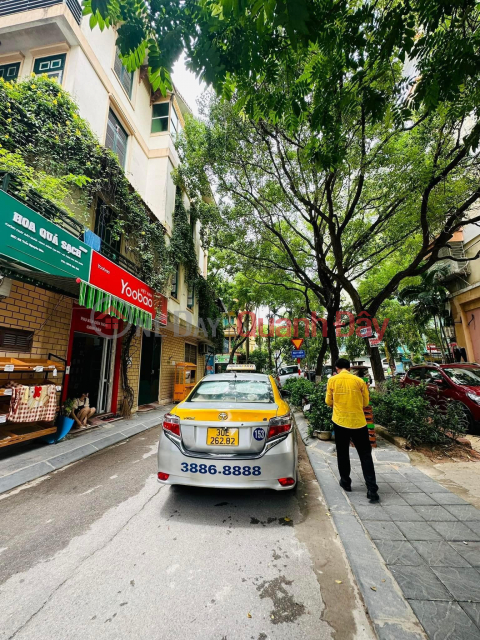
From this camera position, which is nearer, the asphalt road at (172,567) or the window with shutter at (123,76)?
the asphalt road at (172,567)

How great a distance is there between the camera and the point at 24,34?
7.07 meters

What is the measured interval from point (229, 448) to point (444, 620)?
1883 millimetres

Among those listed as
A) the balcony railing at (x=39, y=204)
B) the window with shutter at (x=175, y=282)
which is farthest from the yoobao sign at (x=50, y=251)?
the window with shutter at (x=175, y=282)

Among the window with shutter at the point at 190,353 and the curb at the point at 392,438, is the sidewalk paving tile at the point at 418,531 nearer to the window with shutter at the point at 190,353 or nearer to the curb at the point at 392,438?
the curb at the point at 392,438

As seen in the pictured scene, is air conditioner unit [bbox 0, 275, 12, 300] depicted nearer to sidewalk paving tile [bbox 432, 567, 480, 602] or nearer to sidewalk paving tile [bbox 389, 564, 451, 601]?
sidewalk paving tile [bbox 389, 564, 451, 601]

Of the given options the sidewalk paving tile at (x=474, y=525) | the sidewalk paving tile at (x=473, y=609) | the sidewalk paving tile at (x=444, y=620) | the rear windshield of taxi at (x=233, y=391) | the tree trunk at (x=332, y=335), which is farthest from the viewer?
the tree trunk at (x=332, y=335)

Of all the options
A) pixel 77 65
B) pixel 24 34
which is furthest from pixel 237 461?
pixel 24 34

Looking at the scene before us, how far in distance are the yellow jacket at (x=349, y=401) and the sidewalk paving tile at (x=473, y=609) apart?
176 centimetres

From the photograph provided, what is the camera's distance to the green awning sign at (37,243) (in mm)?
4059

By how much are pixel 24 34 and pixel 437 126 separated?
1038 cm

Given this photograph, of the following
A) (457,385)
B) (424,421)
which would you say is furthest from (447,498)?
(457,385)

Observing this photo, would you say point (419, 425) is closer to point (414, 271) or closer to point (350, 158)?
point (414, 271)

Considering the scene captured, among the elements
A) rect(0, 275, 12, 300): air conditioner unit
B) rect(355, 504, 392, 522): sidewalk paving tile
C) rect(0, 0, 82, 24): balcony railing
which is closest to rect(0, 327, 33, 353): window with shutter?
rect(0, 275, 12, 300): air conditioner unit

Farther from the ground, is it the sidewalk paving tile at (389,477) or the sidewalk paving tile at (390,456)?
the sidewalk paving tile at (390,456)
